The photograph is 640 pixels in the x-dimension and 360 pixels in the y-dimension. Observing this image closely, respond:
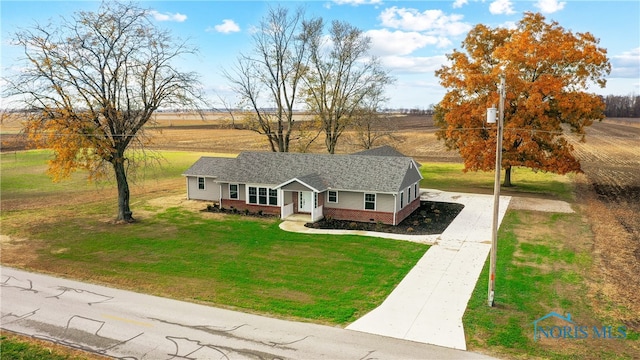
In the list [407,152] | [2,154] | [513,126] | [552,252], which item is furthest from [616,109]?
[2,154]

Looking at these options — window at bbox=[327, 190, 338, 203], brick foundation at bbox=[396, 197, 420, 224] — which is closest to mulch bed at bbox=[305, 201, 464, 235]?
brick foundation at bbox=[396, 197, 420, 224]

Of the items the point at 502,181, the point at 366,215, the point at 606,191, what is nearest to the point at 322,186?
the point at 366,215

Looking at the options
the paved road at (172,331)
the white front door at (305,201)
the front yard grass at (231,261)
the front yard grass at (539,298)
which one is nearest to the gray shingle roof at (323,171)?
the white front door at (305,201)

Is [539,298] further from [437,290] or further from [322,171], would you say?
[322,171]

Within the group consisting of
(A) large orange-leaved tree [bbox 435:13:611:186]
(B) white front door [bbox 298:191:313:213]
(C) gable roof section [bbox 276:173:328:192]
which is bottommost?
(B) white front door [bbox 298:191:313:213]

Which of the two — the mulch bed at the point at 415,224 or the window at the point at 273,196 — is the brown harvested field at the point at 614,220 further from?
the window at the point at 273,196

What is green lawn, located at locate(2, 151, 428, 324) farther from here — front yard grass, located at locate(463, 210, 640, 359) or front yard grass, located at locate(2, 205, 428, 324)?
front yard grass, located at locate(463, 210, 640, 359)
